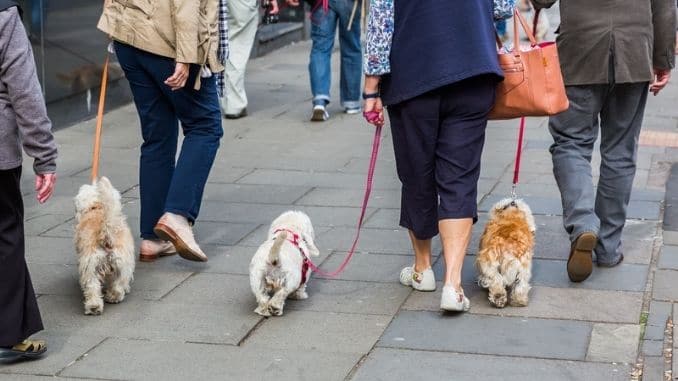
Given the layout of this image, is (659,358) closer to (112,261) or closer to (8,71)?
(112,261)

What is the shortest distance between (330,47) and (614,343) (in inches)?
249

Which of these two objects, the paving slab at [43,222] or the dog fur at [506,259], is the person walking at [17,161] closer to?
the dog fur at [506,259]

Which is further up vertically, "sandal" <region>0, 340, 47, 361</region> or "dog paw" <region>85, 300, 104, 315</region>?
"sandal" <region>0, 340, 47, 361</region>

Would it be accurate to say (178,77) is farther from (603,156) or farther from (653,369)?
(653,369)

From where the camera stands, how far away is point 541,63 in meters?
5.33

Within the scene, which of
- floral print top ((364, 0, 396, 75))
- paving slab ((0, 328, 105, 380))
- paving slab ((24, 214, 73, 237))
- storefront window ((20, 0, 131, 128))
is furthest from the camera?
storefront window ((20, 0, 131, 128))

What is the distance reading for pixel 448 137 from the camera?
543cm

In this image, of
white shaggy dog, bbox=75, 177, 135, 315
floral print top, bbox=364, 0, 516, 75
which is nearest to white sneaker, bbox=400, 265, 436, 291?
floral print top, bbox=364, 0, 516, 75

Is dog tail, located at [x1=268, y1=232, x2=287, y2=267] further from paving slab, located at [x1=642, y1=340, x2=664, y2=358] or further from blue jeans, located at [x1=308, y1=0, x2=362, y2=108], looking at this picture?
blue jeans, located at [x1=308, y1=0, x2=362, y2=108]

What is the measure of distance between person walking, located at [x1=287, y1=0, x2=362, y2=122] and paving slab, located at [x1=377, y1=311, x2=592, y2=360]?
5.52 metres

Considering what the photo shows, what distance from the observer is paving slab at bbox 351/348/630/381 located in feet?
15.4

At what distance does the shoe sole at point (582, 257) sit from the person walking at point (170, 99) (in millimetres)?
1844

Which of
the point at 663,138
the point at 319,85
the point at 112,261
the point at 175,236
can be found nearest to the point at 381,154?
the point at 319,85

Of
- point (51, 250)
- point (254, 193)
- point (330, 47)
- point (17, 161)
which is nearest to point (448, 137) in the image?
point (17, 161)
